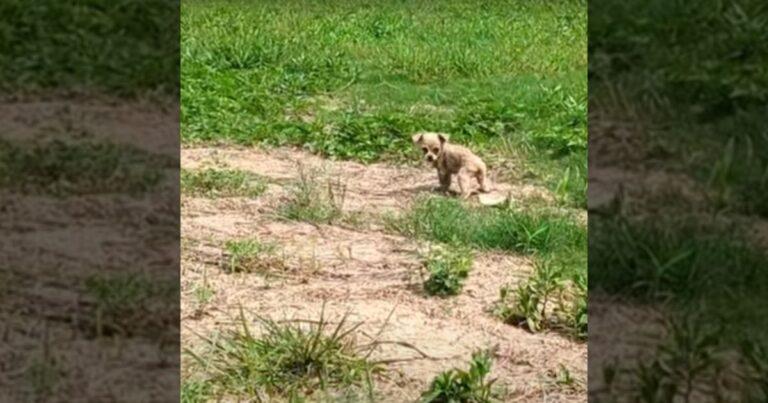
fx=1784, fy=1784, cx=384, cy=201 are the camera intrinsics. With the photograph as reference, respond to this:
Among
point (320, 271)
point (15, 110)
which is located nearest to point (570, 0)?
point (15, 110)

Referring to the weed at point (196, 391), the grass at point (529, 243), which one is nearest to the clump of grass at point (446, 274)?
the grass at point (529, 243)

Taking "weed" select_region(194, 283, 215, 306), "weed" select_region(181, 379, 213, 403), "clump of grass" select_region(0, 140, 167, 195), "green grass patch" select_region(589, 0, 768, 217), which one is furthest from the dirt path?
"green grass patch" select_region(589, 0, 768, 217)

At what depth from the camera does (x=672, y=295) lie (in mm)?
5012

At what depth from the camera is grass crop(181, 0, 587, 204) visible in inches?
304

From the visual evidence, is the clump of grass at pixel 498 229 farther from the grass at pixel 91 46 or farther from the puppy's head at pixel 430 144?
the grass at pixel 91 46

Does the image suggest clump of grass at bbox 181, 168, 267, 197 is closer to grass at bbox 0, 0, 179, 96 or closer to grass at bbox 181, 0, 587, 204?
grass at bbox 181, 0, 587, 204

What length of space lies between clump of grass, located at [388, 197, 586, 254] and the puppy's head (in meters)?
0.68

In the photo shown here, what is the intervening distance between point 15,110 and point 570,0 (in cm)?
561

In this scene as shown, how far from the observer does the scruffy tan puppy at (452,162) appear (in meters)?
6.81

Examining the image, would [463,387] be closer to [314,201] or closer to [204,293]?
[204,293]

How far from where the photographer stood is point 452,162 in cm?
685

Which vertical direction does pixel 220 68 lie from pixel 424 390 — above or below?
below

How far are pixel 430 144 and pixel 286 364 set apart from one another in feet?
8.84

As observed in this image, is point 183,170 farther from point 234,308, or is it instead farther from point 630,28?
point 630,28
